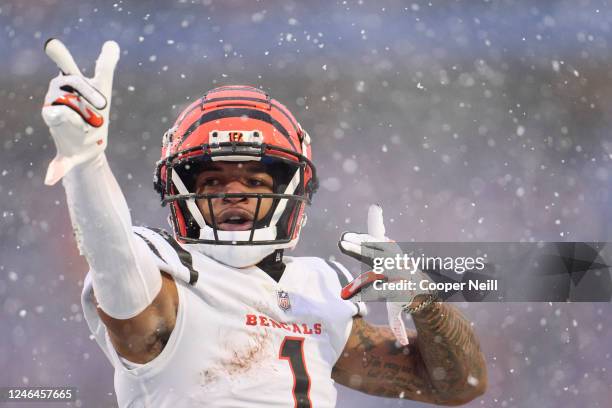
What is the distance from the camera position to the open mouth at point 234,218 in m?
1.80

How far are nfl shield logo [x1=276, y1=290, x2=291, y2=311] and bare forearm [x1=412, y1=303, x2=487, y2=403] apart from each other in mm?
311

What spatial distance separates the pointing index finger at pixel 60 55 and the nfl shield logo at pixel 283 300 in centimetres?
80

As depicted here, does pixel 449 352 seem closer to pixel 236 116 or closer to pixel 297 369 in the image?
pixel 297 369

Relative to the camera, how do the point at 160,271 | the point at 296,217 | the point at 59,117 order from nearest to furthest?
the point at 59,117
the point at 160,271
the point at 296,217

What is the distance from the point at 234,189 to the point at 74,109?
669mm

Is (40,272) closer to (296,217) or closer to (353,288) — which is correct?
(296,217)

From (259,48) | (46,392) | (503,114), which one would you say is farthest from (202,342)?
(503,114)

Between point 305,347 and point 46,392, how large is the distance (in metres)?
1.85

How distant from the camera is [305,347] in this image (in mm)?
1803

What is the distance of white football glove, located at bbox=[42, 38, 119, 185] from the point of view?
1183mm

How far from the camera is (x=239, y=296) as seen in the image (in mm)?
1751

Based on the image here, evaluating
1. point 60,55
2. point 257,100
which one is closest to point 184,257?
point 257,100

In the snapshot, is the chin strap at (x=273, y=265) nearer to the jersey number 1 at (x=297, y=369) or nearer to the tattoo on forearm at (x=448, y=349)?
the jersey number 1 at (x=297, y=369)

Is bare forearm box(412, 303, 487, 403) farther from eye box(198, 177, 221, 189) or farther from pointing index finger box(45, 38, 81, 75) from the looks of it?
pointing index finger box(45, 38, 81, 75)
